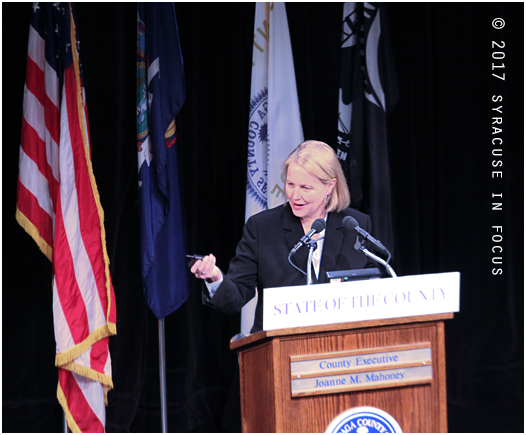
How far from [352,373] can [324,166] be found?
1.00 m

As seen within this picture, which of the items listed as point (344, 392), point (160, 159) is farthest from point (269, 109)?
point (344, 392)

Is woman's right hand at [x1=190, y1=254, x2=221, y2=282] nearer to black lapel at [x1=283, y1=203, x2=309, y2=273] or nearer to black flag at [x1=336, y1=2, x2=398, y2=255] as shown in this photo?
black lapel at [x1=283, y1=203, x2=309, y2=273]

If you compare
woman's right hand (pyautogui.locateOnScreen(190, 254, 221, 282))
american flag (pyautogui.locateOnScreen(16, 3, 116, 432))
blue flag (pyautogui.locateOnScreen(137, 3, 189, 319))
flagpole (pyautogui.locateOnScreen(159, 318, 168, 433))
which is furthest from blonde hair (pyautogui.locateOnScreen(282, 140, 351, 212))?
flagpole (pyautogui.locateOnScreen(159, 318, 168, 433))

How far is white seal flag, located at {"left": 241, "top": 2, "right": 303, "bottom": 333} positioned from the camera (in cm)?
358

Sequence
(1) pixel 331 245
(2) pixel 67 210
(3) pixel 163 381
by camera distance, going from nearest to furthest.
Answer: (1) pixel 331 245 < (2) pixel 67 210 < (3) pixel 163 381

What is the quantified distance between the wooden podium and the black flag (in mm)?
1779

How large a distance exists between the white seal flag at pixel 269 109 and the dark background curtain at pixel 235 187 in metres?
0.25

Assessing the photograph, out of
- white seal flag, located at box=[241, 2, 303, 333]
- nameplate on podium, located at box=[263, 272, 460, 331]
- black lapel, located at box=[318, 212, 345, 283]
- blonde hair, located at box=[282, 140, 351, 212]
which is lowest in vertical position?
nameplate on podium, located at box=[263, 272, 460, 331]

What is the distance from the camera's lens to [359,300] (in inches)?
70.4

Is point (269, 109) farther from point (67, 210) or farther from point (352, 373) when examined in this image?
point (352, 373)

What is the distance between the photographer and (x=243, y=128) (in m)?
3.93

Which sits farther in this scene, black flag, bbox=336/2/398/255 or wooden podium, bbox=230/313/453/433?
black flag, bbox=336/2/398/255

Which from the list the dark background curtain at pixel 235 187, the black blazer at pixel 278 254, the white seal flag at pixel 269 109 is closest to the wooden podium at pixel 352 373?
the black blazer at pixel 278 254

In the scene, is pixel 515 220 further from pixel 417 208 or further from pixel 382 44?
pixel 382 44
